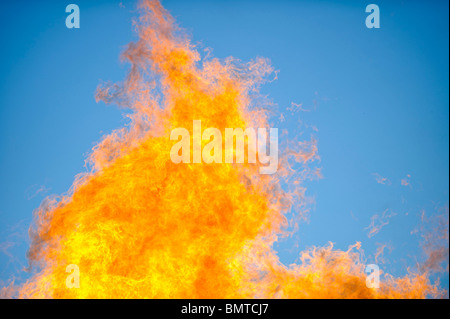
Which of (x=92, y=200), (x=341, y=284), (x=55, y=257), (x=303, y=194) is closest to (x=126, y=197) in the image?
(x=92, y=200)

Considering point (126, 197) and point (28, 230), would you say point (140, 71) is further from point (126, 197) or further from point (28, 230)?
point (28, 230)

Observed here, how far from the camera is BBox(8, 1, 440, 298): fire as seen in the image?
7.66 m

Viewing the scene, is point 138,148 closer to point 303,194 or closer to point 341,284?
point 303,194

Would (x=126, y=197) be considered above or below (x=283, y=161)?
below

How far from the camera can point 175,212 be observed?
803 centimetres

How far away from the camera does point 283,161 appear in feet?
29.0

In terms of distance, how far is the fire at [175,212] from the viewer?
7664 mm

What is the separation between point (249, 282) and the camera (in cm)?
779
